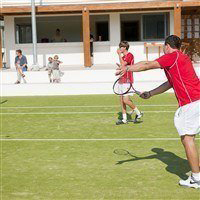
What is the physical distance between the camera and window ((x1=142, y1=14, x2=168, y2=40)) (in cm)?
2831

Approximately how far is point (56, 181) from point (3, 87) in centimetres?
1276

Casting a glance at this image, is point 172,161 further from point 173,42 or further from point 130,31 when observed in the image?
point 130,31

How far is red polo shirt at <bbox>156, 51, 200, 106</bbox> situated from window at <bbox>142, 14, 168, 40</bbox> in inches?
899

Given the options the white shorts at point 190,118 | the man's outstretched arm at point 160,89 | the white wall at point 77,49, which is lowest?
the white shorts at point 190,118

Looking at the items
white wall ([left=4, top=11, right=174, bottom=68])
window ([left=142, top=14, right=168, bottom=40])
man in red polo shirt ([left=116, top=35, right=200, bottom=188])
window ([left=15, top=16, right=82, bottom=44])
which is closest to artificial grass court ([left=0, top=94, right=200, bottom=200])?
man in red polo shirt ([left=116, top=35, right=200, bottom=188])

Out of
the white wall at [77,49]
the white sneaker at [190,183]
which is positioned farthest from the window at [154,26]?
the white sneaker at [190,183]

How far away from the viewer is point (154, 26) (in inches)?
1115

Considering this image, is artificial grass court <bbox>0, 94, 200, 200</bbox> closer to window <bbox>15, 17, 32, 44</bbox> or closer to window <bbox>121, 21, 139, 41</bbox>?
window <bbox>15, 17, 32, 44</bbox>

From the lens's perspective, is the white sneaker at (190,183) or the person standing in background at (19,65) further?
the person standing in background at (19,65)

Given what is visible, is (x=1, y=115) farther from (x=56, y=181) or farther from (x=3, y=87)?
(x=56, y=181)

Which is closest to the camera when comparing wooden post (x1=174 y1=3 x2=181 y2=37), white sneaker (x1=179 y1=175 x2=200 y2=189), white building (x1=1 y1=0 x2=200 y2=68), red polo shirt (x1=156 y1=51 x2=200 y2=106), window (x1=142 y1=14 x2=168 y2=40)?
red polo shirt (x1=156 y1=51 x2=200 y2=106)

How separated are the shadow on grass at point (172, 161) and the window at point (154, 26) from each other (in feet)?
67.7

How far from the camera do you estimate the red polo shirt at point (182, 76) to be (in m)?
5.68

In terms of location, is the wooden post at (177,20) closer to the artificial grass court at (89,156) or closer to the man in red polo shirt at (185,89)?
the artificial grass court at (89,156)
